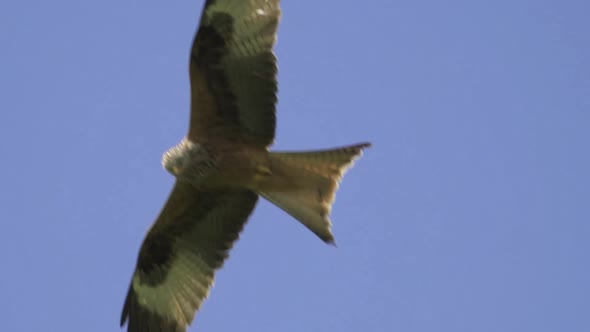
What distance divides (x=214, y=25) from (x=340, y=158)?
57.0 inches

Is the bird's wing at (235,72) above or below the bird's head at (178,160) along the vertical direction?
above

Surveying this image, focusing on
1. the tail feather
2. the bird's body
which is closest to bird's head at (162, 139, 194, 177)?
the bird's body

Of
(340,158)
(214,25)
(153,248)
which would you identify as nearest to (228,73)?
(214,25)

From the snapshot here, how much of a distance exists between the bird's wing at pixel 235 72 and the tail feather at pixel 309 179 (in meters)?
0.26

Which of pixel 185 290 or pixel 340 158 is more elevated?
pixel 340 158

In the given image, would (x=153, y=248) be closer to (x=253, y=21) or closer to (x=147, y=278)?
(x=147, y=278)

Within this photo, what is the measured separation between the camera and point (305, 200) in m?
9.20

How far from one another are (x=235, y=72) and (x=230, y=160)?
2.29 feet

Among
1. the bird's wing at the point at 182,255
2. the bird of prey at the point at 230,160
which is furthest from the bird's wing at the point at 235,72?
the bird's wing at the point at 182,255

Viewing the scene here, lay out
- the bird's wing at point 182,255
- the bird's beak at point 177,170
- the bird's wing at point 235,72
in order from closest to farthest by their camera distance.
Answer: the bird's wing at point 235,72
the bird's beak at point 177,170
the bird's wing at point 182,255

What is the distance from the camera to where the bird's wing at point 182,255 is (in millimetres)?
9633

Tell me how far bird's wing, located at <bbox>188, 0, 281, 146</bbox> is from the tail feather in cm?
26

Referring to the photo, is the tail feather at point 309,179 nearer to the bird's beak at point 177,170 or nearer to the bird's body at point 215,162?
the bird's body at point 215,162

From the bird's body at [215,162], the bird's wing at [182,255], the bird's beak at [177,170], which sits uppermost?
the bird's body at [215,162]
